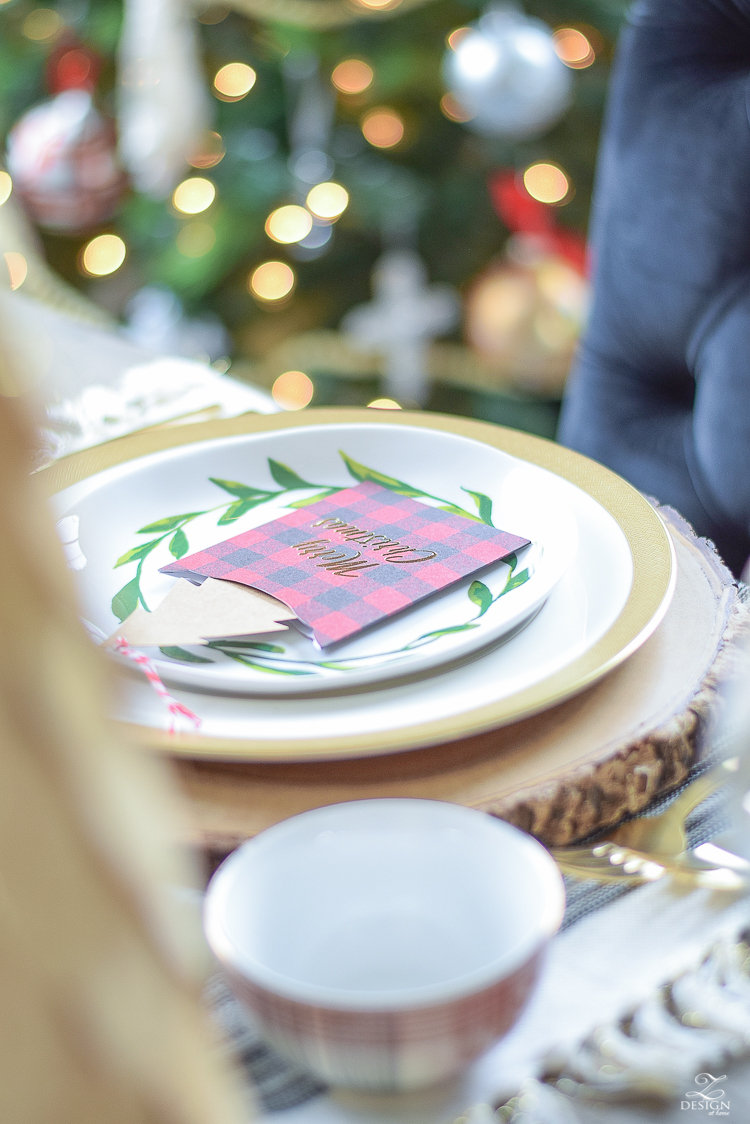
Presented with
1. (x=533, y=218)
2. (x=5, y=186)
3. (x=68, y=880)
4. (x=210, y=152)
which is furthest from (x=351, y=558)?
(x=5, y=186)

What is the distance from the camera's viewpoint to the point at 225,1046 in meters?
0.25

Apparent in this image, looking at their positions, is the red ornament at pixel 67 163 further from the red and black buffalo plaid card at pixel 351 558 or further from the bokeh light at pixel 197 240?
the red and black buffalo plaid card at pixel 351 558

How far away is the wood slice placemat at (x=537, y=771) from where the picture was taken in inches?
11.5

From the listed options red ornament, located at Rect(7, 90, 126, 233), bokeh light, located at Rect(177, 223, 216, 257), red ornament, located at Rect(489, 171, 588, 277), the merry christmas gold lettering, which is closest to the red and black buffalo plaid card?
the merry christmas gold lettering

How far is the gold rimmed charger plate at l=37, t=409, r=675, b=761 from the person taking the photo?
29cm

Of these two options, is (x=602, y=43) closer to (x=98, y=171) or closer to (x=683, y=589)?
(x=98, y=171)

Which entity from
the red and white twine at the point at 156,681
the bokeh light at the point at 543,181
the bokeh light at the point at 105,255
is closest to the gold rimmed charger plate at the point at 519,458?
the red and white twine at the point at 156,681

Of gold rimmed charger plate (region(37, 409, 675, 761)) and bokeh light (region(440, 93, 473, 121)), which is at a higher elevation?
bokeh light (region(440, 93, 473, 121))

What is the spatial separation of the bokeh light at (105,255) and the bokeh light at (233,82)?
0.35 m

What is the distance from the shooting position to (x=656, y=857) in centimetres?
30

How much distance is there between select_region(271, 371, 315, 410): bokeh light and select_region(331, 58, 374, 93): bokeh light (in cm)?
44

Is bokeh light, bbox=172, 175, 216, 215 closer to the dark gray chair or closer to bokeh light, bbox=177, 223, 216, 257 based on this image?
bokeh light, bbox=177, 223, 216, 257

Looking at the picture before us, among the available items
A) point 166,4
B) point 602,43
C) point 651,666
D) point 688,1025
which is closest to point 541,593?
point 651,666

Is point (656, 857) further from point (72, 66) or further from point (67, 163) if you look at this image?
point (72, 66)
